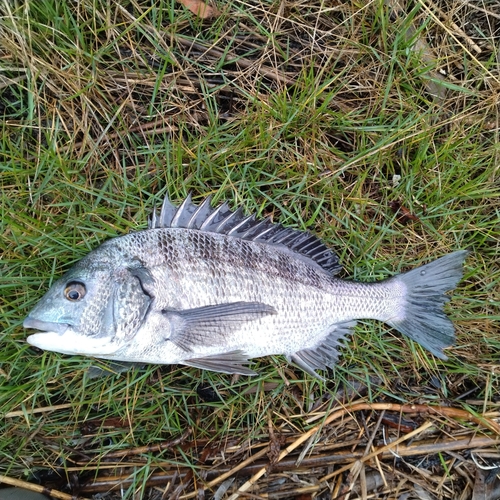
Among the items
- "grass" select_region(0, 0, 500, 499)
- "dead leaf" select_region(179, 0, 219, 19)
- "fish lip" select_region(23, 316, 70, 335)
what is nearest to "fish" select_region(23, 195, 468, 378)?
"fish lip" select_region(23, 316, 70, 335)

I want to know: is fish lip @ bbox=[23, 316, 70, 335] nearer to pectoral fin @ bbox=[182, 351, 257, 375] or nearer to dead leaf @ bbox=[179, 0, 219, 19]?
pectoral fin @ bbox=[182, 351, 257, 375]

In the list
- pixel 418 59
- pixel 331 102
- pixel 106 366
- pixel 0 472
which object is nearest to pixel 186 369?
pixel 106 366

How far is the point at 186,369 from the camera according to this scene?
278cm

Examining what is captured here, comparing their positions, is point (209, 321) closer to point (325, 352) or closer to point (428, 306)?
point (325, 352)

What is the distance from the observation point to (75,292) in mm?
2213

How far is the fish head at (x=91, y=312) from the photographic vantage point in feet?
7.11

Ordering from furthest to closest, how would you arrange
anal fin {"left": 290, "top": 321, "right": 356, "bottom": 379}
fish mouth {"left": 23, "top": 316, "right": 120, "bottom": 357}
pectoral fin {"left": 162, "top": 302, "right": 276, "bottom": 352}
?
anal fin {"left": 290, "top": 321, "right": 356, "bottom": 379}
pectoral fin {"left": 162, "top": 302, "right": 276, "bottom": 352}
fish mouth {"left": 23, "top": 316, "right": 120, "bottom": 357}

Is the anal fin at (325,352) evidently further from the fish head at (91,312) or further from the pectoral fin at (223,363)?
the fish head at (91,312)

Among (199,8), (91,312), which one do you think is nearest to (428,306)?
(91,312)

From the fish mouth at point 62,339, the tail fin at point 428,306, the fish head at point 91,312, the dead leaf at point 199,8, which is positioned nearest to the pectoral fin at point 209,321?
the fish head at point 91,312

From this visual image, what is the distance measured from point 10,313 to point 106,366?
67 centimetres

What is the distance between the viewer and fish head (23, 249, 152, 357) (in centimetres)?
217

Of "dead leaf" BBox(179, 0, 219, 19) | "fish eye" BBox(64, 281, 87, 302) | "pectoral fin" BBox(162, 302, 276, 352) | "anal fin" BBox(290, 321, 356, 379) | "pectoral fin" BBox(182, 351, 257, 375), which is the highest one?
"dead leaf" BBox(179, 0, 219, 19)

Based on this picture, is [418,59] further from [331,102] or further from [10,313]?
[10,313]
